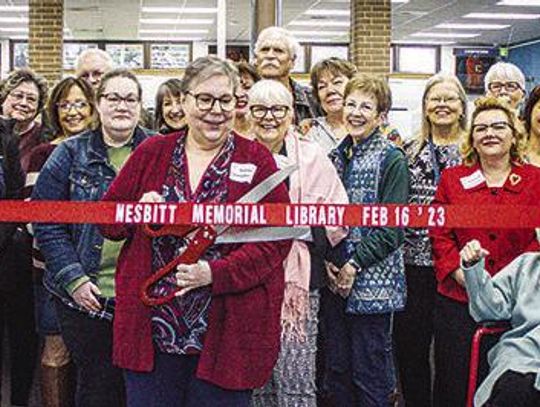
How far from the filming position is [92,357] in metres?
3.21

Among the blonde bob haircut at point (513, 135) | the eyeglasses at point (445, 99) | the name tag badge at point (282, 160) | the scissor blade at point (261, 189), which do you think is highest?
the eyeglasses at point (445, 99)

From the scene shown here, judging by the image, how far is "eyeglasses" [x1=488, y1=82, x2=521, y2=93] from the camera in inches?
180

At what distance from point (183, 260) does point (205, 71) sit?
1.87 feet

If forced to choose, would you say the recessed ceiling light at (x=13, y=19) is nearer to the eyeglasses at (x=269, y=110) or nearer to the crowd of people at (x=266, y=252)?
the crowd of people at (x=266, y=252)

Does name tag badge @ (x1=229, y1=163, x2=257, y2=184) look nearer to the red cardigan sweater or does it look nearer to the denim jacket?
the red cardigan sweater

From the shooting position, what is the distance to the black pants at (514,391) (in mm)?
2834

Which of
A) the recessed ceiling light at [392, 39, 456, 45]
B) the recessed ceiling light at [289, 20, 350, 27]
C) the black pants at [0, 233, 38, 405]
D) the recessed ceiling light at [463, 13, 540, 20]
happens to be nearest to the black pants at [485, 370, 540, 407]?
the black pants at [0, 233, 38, 405]

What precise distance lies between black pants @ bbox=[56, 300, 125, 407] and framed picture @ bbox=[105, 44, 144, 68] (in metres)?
17.8

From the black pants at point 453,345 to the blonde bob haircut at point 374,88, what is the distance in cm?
86

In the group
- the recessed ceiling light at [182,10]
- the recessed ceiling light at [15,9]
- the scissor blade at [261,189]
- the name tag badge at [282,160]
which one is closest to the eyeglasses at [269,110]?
the name tag badge at [282,160]

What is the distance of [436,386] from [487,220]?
121 centimetres

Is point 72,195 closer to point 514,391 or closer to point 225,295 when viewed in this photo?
point 225,295

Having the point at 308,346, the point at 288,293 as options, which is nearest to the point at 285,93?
the point at 288,293

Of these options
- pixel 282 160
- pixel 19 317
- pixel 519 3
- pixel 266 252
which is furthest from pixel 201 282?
pixel 519 3
